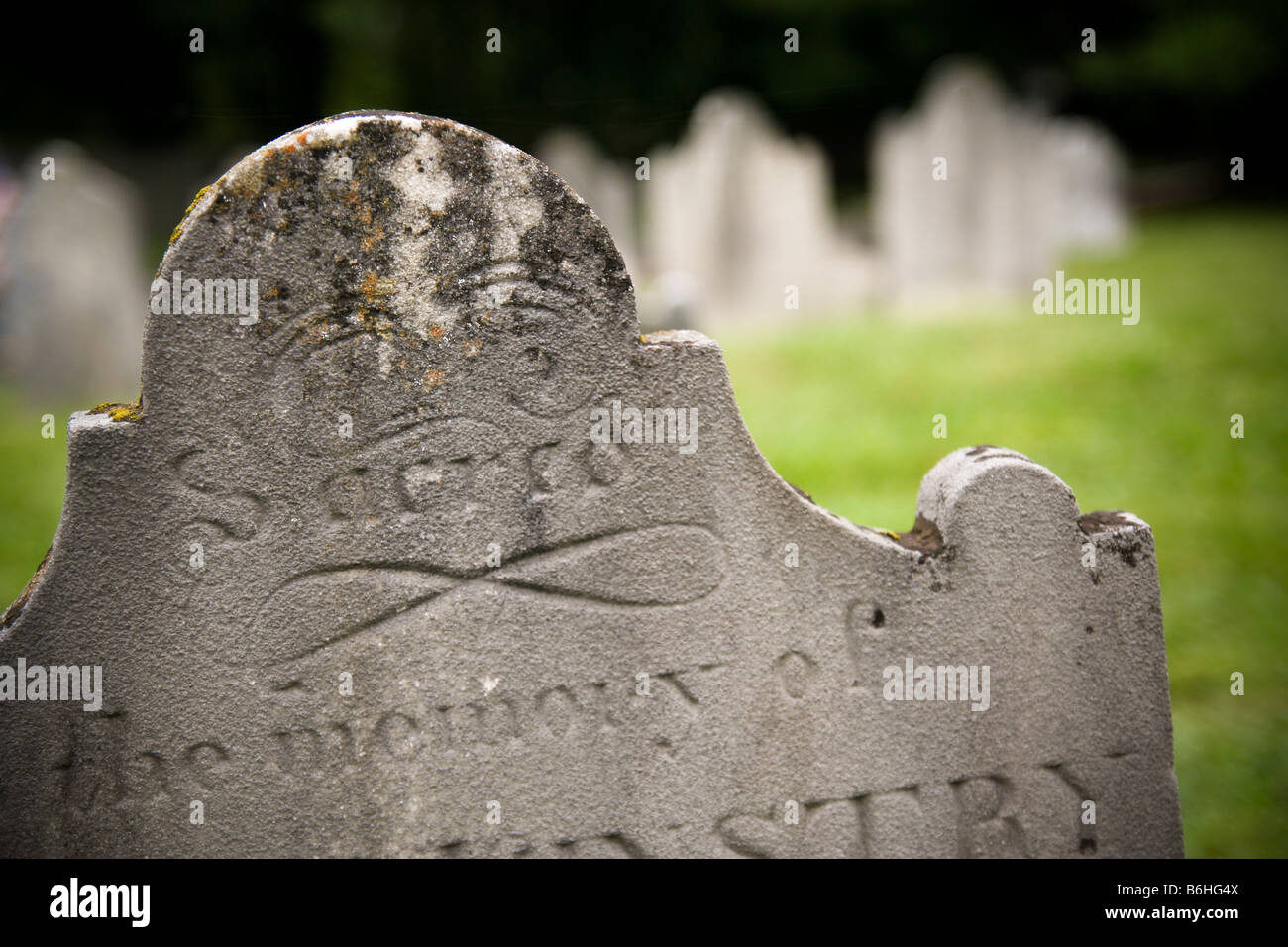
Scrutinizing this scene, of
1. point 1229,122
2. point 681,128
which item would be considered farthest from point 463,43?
point 1229,122

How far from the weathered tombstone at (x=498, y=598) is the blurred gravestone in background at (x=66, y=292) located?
734cm

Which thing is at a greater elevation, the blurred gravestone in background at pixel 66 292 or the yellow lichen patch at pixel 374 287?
the blurred gravestone in background at pixel 66 292

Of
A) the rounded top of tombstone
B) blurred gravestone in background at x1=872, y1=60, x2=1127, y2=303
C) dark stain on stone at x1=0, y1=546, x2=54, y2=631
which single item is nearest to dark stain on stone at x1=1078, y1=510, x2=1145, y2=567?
the rounded top of tombstone

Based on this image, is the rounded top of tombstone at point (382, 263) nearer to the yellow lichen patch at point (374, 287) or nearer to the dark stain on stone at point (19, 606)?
the yellow lichen patch at point (374, 287)

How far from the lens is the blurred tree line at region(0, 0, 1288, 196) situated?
21.7m

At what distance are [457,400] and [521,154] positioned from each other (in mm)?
479

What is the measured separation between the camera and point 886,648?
2.28 m

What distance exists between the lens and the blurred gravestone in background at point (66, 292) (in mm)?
8391

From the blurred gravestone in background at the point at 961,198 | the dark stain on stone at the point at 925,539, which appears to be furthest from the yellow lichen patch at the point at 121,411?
the blurred gravestone in background at the point at 961,198

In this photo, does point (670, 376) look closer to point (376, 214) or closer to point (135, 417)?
point (376, 214)

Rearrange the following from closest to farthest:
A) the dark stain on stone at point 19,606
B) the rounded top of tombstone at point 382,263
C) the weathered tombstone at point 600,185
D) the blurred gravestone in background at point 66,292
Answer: the rounded top of tombstone at point 382,263, the dark stain on stone at point 19,606, the blurred gravestone in background at point 66,292, the weathered tombstone at point 600,185

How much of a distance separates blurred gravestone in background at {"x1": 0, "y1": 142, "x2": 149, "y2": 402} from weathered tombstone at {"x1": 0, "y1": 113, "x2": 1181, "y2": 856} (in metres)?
7.34

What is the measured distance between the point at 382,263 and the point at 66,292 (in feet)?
25.8

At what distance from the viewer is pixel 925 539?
2330mm
